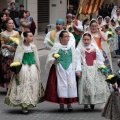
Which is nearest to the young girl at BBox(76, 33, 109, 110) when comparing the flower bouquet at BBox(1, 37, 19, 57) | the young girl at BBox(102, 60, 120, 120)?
the young girl at BBox(102, 60, 120, 120)

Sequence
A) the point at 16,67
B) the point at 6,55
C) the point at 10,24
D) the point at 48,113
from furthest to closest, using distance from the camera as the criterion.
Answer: the point at 6,55 → the point at 10,24 → the point at 48,113 → the point at 16,67

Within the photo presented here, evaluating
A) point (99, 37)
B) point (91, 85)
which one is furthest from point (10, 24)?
point (91, 85)

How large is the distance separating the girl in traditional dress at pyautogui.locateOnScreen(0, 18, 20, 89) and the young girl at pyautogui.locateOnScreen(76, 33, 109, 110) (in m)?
2.01

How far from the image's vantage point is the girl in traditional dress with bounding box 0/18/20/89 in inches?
465

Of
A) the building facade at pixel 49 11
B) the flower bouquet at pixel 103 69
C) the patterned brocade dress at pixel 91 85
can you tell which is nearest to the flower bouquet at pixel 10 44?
the patterned brocade dress at pixel 91 85

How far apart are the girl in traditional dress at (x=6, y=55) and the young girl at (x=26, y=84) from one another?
156cm

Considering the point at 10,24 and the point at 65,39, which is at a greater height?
the point at 10,24

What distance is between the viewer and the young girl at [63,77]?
10.1m

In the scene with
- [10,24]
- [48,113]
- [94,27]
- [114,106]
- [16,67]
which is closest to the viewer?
[114,106]

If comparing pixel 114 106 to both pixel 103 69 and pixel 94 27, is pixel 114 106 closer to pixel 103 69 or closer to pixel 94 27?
pixel 103 69

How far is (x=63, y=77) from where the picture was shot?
33.2 feet

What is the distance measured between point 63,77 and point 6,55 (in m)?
2.41

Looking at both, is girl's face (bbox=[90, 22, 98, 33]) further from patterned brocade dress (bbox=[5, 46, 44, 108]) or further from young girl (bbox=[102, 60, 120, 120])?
young girl (bbox=[102, 60, 120, 120])

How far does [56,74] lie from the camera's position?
10.2 metres
